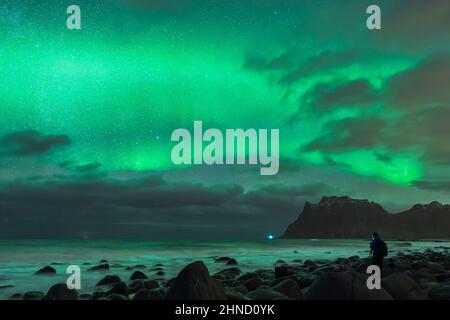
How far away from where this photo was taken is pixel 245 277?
63.4 ft

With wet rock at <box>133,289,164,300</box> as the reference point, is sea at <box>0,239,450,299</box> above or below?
below

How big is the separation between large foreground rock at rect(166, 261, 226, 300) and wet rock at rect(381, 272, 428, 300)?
4.50 meters

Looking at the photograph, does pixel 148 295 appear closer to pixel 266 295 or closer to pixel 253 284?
pixel 266 295

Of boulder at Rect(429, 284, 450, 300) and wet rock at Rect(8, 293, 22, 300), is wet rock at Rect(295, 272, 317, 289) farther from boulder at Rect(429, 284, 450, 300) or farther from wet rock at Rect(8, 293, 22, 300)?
wet rock at Rect(8, 293, 22, 300)

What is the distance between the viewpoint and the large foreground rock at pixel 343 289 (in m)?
11.3

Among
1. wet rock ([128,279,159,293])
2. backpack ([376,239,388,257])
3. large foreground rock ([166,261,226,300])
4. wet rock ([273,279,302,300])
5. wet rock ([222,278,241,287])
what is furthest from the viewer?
backpack ([376,239,388,257])

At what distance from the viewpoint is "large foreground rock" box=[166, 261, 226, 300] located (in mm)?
11625

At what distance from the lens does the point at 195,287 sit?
11727 millimetres

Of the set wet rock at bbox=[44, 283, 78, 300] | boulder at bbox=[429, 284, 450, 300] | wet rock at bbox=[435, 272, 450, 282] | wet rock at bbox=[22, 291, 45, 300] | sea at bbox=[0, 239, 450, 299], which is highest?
boulder at bbox=[429, 284, 450, 300]

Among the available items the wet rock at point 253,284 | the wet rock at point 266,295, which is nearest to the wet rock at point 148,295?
the wet rock at point 266,295

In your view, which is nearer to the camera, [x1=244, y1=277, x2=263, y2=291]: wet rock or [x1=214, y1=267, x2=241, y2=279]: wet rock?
[x1=244, y1=277, x2=263, y2=291]: wet rock

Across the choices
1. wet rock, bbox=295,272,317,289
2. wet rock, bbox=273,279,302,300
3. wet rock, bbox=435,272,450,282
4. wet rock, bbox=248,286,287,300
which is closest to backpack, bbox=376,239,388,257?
wet rock, bbox=435,272,450,282
